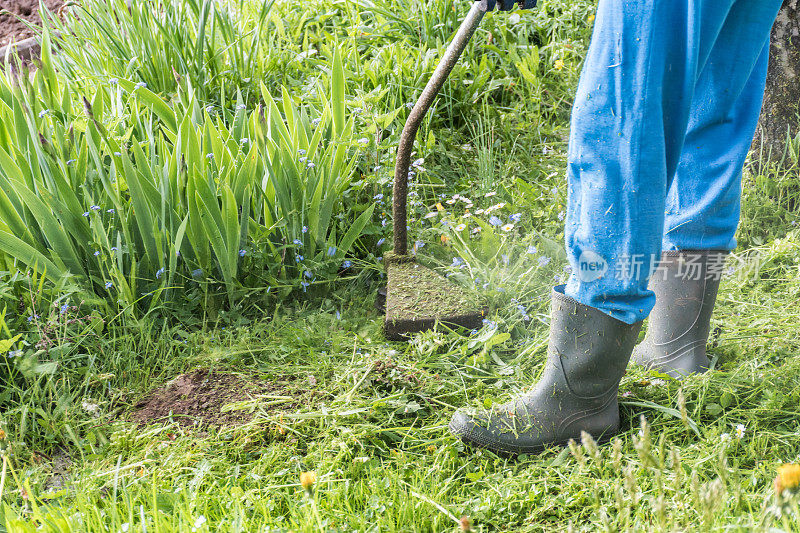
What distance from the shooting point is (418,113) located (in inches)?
73.9

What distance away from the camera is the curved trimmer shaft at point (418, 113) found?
165 cm

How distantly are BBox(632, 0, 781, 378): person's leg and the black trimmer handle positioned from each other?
44cm

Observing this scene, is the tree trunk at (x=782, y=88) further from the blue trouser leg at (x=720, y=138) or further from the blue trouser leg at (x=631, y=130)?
the blue trouser leg at (x=631, y=130)

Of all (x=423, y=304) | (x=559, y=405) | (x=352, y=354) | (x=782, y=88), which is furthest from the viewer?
(x=782, y=88)

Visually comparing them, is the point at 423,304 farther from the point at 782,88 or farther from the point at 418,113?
the point at 782,88

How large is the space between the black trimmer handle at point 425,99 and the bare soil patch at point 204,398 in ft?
2.09

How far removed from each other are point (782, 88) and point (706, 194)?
114 cm

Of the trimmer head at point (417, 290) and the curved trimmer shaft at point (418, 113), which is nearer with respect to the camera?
the curved trimmer shaft at point (418, 113)

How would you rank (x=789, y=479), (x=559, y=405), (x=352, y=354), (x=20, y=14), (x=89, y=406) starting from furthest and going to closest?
(x=20, y=14)
(x=352, y=354)
(x=89, y=406)
(x=559, y=405)
(x=789, y=479)

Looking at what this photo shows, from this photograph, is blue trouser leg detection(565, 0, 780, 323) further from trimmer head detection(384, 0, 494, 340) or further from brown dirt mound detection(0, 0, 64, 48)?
brown dirt mound detection(0, 0, 64, 48)

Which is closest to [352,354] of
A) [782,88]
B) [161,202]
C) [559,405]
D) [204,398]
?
[204,398]

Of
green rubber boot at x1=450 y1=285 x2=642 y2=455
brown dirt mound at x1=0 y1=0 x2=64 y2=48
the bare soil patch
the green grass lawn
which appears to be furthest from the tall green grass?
brown dirt mound at x1=0 y1=0 x2=64 y2=48

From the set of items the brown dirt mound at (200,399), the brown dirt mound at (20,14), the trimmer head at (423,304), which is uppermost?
the brown dirt mound at (20,14)

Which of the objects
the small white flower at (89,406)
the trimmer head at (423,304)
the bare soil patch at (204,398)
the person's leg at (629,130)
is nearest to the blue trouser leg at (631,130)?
the person's leg at (629,130)
